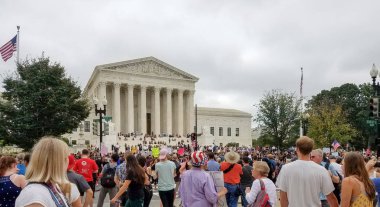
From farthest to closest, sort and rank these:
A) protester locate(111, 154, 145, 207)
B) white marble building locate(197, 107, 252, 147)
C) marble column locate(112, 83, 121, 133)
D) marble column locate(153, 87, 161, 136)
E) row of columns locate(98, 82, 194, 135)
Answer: white marble building locate(197, 107, 252, 147) → marble column locate(153, 87, 161, 136) → row of columns locate(98, 82, 194, 135) → marble column locate(112, 83, 121, 133) → protester locate(111, 154, 145, 207)

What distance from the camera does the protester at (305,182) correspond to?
570cm

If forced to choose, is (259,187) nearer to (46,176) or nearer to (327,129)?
(46,176)

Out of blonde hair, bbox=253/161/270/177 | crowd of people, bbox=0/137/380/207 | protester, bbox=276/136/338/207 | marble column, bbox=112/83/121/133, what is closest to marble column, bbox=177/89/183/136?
marble column, bbox=112/83/121/133

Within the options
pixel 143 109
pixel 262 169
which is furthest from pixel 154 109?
pixel 262 169

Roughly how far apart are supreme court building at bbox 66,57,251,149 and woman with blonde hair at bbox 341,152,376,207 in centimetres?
7315

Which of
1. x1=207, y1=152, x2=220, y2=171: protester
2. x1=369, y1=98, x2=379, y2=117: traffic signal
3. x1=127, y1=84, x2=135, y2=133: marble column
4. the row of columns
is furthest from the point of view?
x1=127, y1=84, x2=135, y2=133: marble column

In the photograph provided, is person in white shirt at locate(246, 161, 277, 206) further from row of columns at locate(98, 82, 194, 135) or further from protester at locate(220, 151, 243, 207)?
row of columns at locate(98, 82, 194, 135)

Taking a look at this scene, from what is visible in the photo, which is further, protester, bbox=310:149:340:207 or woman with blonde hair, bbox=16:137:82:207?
protester, bbox=310:149:340:207

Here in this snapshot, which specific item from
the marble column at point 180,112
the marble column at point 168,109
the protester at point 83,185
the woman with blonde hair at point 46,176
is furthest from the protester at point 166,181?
the marble column at point 180,112

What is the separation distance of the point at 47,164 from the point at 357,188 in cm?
373

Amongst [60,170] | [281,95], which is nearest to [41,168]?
[60,170]

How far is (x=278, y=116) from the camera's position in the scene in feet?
167

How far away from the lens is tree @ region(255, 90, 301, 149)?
50.8 meters

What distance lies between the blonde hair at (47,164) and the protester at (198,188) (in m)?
4.20
